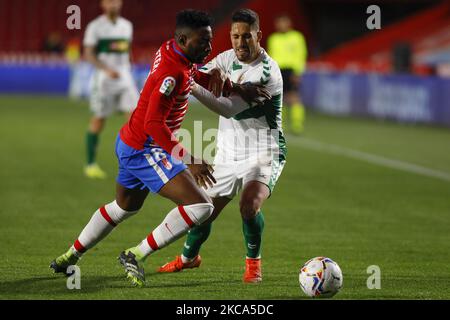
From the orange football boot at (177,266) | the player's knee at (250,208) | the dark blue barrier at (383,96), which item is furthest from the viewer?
the dark blue barrier at (383,96)

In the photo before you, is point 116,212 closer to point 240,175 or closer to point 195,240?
point 195,240

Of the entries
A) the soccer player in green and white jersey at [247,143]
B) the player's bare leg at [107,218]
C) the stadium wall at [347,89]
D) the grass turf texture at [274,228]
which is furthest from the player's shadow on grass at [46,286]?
the stadium wall at [347,89]

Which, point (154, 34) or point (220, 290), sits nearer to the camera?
point (220, 290)

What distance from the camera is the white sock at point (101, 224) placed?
7105 mm

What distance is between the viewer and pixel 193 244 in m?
7.55

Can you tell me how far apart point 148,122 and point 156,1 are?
1237 inches

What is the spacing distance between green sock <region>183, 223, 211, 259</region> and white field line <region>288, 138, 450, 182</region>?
262 inches

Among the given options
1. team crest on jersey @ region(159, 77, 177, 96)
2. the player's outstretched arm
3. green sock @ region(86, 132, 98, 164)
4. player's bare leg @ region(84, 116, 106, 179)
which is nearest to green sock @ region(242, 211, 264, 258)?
the player's outstretched arm

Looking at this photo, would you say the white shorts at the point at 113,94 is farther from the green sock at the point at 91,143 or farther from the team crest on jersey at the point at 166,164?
the team crest on jersey at the point at 166,164

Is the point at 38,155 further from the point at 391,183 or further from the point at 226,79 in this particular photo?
the point at 226,79

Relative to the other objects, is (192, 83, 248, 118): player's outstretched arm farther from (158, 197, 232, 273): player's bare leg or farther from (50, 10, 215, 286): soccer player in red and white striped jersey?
(158, 197, 232, 273): player's bare leg

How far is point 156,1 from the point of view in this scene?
37.5 meters

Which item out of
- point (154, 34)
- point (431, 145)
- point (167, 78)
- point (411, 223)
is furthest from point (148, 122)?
point (154, 34)

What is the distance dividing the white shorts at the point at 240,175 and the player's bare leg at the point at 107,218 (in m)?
0.63
